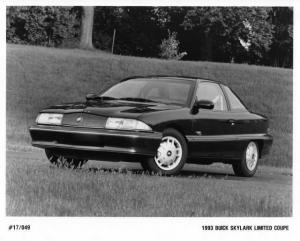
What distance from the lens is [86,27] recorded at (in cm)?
2778

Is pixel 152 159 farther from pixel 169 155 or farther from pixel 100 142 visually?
pixel 100 142

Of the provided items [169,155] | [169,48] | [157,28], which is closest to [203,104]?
[169,155]

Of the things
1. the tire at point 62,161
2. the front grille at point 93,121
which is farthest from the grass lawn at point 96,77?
the front grille at point 93,121

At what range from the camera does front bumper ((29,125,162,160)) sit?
996cm

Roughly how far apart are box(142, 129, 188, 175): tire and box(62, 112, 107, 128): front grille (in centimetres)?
89

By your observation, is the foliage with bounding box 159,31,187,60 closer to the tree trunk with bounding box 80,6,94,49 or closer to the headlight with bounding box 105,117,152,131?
Answer: the tree trunk with bounding box 80,6,94,49

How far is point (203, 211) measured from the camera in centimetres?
820

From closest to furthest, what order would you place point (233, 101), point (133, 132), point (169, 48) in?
point (133, 132), point (233, 101), point (169, 48)

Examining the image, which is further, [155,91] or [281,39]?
[281,39]

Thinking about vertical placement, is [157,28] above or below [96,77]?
above

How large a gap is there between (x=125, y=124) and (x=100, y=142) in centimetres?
44

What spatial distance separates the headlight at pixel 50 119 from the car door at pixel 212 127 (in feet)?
6.52

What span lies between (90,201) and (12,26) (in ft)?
75.6

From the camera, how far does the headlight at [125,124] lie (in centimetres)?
998
